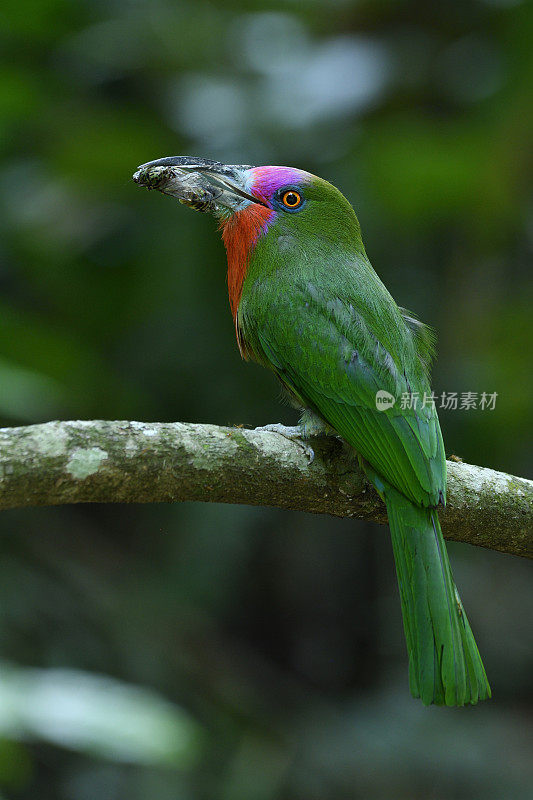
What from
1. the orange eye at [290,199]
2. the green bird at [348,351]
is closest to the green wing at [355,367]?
the green bird at [348,351]

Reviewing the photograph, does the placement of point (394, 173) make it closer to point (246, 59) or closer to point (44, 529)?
point (246, 59)

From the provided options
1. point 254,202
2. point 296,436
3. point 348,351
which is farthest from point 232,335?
point 296,436

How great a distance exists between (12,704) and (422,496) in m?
1.31

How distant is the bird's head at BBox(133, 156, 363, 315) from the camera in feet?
8.93

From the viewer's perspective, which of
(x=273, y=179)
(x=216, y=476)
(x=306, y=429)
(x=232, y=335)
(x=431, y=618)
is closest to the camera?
(x=216, y=476)

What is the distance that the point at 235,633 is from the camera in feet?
16.8

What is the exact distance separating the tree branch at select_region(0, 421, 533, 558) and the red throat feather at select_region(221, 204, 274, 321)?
635 mm

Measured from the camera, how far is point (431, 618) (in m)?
2.26

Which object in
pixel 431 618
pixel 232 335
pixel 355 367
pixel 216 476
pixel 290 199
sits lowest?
pixel 431 618

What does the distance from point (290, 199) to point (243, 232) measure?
18 centimetres

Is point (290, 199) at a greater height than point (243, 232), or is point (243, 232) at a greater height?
point (290, 199)

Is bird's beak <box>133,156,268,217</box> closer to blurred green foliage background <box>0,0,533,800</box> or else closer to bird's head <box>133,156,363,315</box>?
bird's head <box>133,156,363,315</box>

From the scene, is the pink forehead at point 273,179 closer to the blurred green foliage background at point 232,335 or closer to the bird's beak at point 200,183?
the bird's beak at point 200,183

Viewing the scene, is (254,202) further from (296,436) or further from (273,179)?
(296,436)
